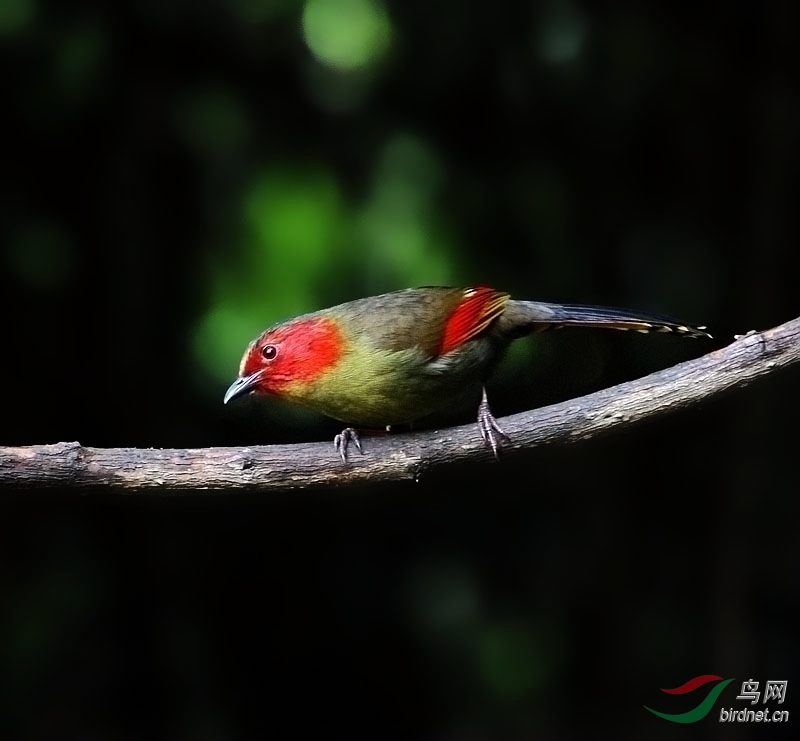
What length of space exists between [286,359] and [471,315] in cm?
65

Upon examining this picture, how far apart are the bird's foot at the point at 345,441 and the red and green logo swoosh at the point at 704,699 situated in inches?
87.2

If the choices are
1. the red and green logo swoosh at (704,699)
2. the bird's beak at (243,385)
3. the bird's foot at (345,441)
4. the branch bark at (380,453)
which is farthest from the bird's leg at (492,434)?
the red and green logo swoosh at (704,699)

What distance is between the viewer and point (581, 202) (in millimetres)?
4406

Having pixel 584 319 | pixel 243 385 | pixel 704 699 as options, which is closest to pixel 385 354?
pixel 243 385

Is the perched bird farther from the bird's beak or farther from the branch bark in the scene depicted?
the branch bark

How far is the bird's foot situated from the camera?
2.88 metres

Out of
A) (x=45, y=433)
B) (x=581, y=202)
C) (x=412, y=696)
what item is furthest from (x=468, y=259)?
(x=412, y=696)

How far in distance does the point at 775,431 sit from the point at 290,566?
2.52 m

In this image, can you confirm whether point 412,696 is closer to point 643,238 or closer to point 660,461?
point 660,461

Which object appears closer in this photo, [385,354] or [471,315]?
[385,354]

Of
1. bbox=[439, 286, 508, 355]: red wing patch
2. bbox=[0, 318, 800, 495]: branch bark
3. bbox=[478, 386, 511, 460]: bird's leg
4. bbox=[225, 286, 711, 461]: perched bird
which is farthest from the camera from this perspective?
bbox=[439, 286, 508, 355]: red wing patch

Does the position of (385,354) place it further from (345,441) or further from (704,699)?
(704,699)

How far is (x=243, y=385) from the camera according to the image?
3209mm

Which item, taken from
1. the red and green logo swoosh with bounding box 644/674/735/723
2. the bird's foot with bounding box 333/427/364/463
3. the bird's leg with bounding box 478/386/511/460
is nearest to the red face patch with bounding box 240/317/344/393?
the bird's foot with bounding box 333/427/364/463
